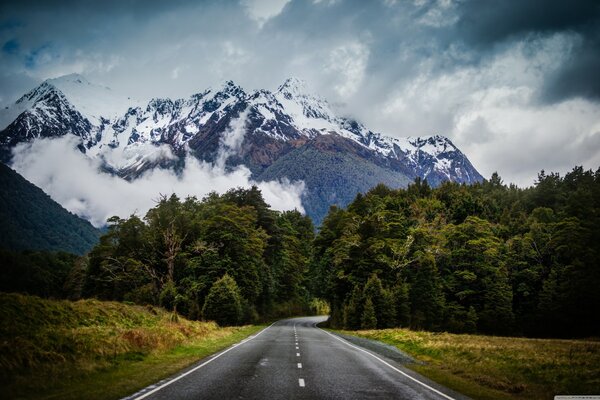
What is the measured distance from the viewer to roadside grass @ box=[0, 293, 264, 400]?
501 inches

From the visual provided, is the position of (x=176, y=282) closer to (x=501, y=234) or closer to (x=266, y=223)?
(x=266, y=223)

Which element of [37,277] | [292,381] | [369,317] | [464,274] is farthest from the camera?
[37,277]

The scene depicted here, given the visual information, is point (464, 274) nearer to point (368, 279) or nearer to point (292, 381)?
point (368, 279)

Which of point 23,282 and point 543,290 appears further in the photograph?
point 23,282

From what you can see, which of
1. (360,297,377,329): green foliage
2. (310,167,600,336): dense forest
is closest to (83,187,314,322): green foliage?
(310,167,600,336): dense forest

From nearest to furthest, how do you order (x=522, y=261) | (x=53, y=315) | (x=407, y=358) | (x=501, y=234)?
1. (x=53, y=315)
2. (x=407, y=358)
3. (x=522, y=261)
4. (x=501, y=234)

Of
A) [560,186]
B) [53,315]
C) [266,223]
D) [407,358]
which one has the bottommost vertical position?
[407,358]

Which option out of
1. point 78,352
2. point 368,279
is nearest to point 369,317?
point 368,279

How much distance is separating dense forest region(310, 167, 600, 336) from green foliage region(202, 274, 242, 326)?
1546cm

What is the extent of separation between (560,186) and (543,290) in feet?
208

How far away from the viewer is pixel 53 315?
67.5 feet

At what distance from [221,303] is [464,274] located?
38.9 m

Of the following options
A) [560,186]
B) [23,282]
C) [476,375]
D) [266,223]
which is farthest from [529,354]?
[560,186]

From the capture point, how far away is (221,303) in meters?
50.7
